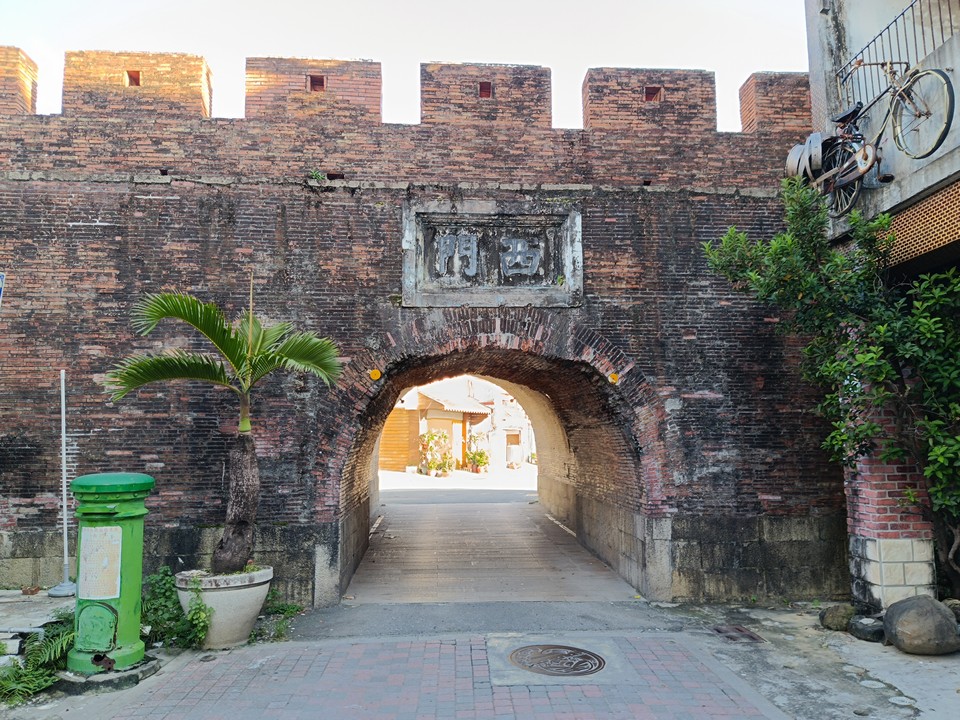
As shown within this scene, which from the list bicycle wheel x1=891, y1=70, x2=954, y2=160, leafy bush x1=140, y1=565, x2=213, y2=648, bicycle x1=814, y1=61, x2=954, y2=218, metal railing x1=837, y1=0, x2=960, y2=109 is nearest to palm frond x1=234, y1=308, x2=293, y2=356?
leafy bush x1=140, y1=565, x2=213, y2=648

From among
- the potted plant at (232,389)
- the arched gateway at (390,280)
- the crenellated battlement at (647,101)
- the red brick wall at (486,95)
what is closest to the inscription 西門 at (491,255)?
the arched gateway at (390,280)

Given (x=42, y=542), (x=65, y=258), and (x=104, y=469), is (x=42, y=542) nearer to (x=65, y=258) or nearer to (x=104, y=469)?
(x=104, y=469)

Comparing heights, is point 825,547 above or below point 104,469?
below

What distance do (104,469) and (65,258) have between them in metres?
2.35

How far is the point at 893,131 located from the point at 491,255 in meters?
4.18

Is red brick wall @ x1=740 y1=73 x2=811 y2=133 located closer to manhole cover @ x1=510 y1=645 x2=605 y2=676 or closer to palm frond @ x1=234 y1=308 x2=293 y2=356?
palm frond @ x1=234 y1=308 x2=293 y2=356

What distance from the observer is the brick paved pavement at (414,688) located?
504cm

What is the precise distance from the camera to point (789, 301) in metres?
7.10

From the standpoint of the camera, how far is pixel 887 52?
773cm

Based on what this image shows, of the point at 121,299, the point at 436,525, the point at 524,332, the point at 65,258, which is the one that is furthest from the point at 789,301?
the point at 436,525

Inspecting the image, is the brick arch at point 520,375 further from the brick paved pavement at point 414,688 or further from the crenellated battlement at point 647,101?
the crenellated battlement at point 647,101

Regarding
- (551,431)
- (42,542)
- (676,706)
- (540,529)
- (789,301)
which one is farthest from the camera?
(551,431)

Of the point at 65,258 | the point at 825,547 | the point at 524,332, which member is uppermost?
the point at 65,258

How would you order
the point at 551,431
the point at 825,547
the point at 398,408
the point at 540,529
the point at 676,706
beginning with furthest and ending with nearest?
the point at 398,408
the point at 551,431
the point at 540,529
the point at 825,547
the point at 676,706
